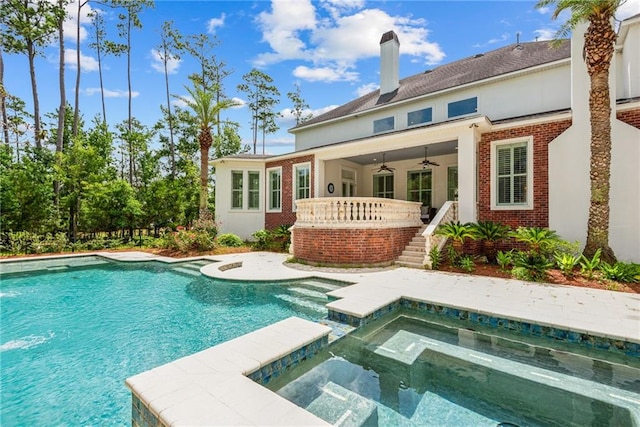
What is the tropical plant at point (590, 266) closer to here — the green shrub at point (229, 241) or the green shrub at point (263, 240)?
the green shrub at point (263, 240)

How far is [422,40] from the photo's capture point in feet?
48.8

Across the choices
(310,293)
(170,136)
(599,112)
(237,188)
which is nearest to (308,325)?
(310,293)

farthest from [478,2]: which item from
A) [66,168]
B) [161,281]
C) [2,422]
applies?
[66,168]

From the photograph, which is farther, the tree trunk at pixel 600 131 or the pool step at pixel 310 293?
the tree trunk at pixel 600 131

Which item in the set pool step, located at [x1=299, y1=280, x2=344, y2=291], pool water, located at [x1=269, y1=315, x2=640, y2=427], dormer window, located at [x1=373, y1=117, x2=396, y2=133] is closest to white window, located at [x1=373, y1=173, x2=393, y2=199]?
dormer window, located at [x1=373, y1=117, x2=396, y2=133]

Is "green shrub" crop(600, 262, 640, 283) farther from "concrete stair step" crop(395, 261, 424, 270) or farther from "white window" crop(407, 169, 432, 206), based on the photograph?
"white window" crop(407, 169, 432, 206)

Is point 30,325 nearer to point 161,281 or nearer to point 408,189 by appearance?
point 161,281

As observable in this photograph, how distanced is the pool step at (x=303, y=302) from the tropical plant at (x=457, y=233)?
535 cm

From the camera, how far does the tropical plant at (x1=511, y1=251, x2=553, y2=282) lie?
24.7 ft

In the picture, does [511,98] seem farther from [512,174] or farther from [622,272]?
[622,272]

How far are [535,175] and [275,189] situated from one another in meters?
11.7

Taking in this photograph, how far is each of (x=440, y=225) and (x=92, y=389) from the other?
9.58m

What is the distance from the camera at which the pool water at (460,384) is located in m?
2.77

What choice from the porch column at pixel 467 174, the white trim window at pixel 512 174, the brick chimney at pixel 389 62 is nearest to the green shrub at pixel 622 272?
the white trim window at pixel 512 174
